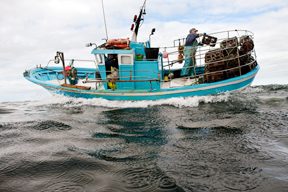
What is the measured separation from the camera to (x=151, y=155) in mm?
2684

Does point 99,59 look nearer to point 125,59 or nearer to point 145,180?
point 125,59

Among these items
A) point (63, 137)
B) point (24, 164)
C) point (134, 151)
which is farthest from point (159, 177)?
point (63, 137)

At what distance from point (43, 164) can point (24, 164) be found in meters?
0.27

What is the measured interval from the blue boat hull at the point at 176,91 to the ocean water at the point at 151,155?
2.70m

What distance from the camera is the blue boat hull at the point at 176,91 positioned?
747 centimetres

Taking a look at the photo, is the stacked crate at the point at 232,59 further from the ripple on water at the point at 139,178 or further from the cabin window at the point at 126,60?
the ripple on water at the point at 139,178

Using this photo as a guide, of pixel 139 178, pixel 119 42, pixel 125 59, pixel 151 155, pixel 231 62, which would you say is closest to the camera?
pixel 139 178

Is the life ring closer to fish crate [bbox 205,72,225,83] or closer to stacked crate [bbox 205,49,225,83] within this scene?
stacked crate [bbox 205,49,225,83]

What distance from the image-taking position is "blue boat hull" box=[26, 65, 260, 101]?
747cm

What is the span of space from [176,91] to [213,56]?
236 cm

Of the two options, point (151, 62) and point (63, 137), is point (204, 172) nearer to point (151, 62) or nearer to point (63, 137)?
point (63, 137)

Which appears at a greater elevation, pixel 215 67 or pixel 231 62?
pixel 231 62

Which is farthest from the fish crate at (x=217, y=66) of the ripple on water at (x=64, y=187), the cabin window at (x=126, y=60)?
the ripple on water at (x=64, y=187)

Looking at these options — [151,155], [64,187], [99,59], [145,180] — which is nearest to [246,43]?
[99,59]
